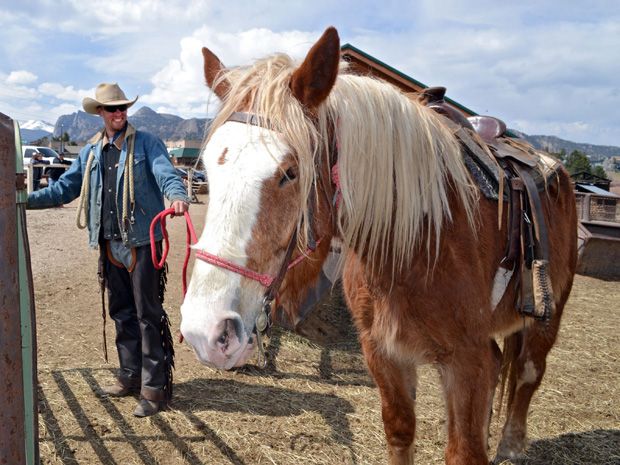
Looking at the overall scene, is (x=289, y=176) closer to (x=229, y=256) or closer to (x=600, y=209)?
(x=229, y=256)

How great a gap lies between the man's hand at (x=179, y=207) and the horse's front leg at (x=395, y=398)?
47.2 inches

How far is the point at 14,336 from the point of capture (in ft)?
4.86

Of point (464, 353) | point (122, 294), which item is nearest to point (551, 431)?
point (464, 353)

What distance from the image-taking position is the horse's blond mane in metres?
1.61

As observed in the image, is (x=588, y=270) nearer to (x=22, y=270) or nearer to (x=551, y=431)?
(x=551, y=431)

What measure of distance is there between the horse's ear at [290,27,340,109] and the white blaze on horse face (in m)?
0.24

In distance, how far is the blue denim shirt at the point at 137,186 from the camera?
320cm

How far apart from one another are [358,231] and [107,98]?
7.32ft

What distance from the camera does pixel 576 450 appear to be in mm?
3234

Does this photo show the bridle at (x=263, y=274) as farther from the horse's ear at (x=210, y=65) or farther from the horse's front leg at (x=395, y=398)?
the horse's front leg at (x=395, y=398)

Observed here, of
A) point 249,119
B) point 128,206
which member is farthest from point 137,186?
point 249,119

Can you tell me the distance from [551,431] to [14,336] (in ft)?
11.4

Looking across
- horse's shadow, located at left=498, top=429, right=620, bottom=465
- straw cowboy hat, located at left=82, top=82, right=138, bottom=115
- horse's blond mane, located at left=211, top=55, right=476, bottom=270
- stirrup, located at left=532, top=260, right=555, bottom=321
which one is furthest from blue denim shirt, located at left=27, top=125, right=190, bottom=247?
horse's shadow, located at left=498, top=429, right=620, bottom=465

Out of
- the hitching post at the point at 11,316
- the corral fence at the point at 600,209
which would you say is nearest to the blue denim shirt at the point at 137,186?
the hitching post at the point at 11,316
